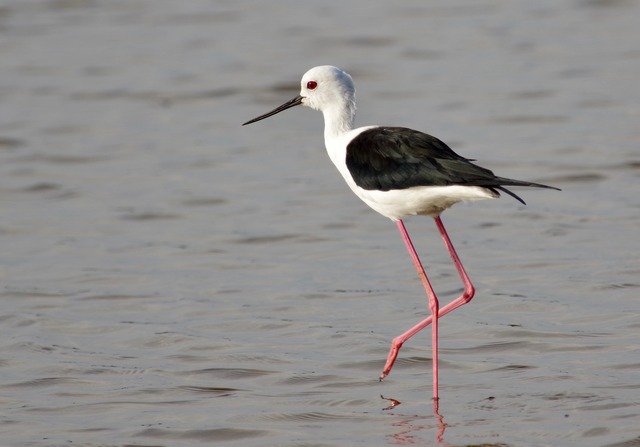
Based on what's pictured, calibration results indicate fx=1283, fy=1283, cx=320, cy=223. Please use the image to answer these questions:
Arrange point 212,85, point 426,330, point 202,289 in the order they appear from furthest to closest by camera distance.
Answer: point 212,85 < point 202,289 < point 426,330

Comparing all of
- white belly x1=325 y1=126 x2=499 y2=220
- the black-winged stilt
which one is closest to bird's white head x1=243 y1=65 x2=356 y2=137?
the black-winged stilt

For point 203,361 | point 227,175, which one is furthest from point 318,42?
point 203,361

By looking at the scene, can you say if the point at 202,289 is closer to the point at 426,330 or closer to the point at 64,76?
the point at 426,330

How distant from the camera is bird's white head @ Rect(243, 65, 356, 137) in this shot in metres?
6.54

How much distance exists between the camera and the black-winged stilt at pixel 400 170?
5.61 meters

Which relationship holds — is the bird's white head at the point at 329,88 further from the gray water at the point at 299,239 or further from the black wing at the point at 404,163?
the gray water at the point at 299,239

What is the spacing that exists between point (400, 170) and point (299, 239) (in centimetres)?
298

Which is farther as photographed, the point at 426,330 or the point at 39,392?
the point at 426,330

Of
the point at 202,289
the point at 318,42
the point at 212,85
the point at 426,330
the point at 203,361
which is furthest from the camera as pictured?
the point at 318,42

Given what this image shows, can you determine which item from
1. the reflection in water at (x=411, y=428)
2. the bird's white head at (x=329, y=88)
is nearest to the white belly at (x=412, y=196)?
the bird's white head at (x=329, y=88)

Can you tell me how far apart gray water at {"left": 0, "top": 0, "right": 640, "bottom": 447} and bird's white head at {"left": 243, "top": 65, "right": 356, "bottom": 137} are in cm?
113

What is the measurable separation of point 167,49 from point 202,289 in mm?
7922

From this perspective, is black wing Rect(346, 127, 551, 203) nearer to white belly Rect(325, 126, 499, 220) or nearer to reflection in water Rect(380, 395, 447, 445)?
white belly Rect(325, 126, 499, 220)

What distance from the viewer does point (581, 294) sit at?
720 cm
